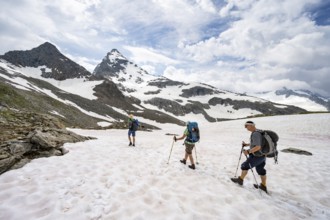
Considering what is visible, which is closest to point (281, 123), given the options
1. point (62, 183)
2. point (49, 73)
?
point (62, 183)

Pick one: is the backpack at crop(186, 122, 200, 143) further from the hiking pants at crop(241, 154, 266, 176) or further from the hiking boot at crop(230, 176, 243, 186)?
the hiking pants at crop(241, 154, 266, 176)

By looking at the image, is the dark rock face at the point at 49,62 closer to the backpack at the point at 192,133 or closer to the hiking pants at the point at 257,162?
the backpack at the point at 192,133

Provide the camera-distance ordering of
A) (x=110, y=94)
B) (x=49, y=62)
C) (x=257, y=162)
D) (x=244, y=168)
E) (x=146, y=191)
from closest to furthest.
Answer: (x=146, y=191) → (x=257, y=162) → (x=244, y=168) → (x=110, y=94) → (x=49, y=62)

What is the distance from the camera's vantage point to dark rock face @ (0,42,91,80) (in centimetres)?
17649

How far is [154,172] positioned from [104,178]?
2.44 m

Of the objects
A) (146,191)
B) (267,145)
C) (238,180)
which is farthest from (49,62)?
(267,145)

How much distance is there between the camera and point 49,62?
19075cm

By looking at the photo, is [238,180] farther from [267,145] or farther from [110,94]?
[110,94]

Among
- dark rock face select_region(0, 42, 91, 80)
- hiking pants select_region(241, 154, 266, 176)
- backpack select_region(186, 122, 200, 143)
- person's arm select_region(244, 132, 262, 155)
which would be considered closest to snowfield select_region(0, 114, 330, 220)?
hiking pants select_region(241, 154, 266, 176)

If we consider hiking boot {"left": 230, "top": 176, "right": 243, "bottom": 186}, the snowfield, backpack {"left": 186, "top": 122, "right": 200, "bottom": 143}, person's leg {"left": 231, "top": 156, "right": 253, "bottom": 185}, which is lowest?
the snowfield

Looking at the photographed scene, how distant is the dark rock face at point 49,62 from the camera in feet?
579

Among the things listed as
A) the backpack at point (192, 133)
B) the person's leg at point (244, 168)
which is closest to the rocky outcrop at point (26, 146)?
the backpack at point (192, 133)

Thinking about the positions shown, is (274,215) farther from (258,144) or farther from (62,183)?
(62,183)

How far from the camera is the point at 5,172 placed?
27.3 ft
